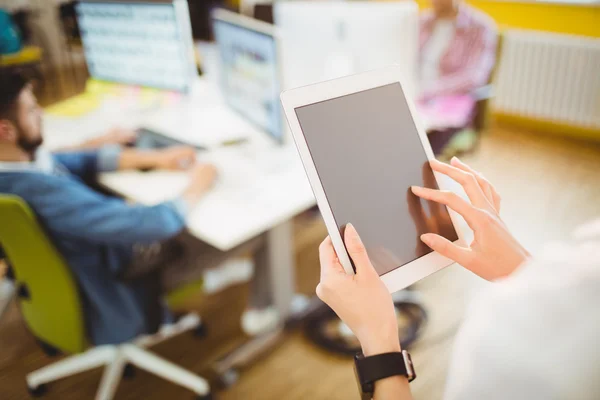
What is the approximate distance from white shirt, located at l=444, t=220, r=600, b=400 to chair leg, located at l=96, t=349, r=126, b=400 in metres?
1.37

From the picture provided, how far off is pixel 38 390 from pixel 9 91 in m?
1.01

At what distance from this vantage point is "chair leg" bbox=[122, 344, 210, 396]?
1622 mm

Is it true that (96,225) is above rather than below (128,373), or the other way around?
above

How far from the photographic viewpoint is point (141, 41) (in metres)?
2.06

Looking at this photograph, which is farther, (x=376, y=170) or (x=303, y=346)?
(x=303, y=346)

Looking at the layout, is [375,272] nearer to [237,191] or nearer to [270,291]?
[237,191]

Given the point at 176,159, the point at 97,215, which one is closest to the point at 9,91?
the point at 97,215

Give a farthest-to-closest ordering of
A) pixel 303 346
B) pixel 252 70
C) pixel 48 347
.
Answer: pixel 303 346 < pixel 252 70 < pixel 48 347

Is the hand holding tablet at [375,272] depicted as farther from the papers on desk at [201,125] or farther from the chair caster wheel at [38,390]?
the chair caster wheel at [38,390]

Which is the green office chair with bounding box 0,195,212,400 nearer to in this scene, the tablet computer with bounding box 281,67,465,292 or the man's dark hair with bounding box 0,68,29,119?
the man's dark hair with bounding box 0,68,29,119

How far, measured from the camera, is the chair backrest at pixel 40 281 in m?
1.17

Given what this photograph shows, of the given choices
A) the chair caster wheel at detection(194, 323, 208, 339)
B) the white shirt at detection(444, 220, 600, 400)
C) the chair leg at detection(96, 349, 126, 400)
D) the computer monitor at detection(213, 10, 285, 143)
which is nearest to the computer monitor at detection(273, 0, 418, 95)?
the computer monitor at detection(213, 10, 285, 143)

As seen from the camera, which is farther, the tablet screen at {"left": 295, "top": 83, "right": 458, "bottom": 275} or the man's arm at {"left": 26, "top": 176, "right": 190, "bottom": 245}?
the man's arm at {"left": 26, "top": 176, "right": 190, "bottom": 245}

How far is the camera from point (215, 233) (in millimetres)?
1315
